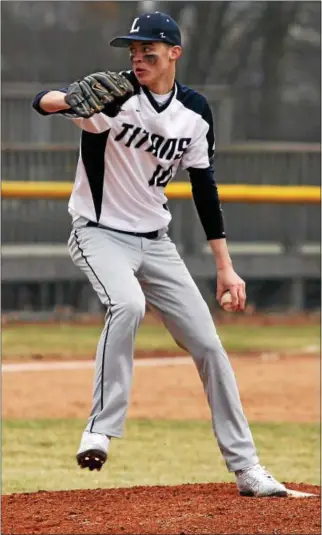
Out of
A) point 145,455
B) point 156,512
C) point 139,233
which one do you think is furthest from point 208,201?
point 145,455

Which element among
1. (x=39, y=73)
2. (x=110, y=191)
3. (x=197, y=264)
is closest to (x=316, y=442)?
(x=110, y=191)

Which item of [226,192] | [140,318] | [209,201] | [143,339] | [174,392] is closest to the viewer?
[140,318]

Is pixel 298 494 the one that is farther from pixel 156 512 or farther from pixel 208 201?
pixel 208 201

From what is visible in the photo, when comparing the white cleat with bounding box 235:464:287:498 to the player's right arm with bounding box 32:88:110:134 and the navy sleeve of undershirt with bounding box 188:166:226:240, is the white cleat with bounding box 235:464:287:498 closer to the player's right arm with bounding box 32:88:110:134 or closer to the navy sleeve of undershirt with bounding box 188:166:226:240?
the navy sleeve of undershirt with bounding box 188:166:226:240

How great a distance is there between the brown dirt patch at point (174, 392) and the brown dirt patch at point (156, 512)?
402 cm

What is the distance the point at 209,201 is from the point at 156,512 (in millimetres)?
1578

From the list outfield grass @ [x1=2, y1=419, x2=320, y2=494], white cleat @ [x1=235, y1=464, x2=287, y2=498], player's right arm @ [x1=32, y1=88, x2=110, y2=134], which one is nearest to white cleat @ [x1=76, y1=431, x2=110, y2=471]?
white cleat @ [x1=235, y1=464, x2=287, y2=498]

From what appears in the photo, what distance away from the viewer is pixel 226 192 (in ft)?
53.5

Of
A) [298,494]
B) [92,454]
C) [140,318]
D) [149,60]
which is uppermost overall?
[149,60]

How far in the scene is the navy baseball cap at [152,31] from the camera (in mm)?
5832

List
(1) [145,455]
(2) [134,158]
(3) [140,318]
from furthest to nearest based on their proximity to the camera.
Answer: (1) [145,455], (2) [134,158], (3) [140,318]

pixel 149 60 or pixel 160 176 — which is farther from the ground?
pixel 149 60

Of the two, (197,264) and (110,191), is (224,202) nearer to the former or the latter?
(197,264)

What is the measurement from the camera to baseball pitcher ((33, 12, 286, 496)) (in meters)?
5.70
